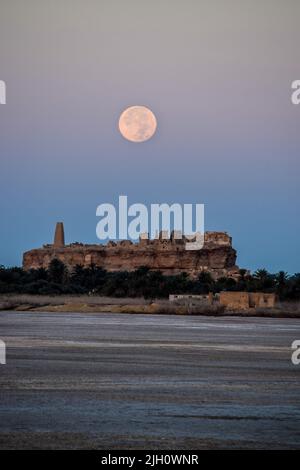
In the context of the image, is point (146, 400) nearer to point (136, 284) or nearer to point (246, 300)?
point (246, 300)

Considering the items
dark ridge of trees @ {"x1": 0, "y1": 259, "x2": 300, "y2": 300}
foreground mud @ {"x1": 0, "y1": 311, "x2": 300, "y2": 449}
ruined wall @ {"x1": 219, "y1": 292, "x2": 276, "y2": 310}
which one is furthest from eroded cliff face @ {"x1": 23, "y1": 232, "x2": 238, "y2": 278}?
foreground mud @ {"x1": 0, "y1": 311, "x2": 300, "y2": 449}

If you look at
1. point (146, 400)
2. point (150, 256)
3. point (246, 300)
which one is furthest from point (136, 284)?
point (146, 400)

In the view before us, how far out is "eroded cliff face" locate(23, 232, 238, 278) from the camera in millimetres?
190625

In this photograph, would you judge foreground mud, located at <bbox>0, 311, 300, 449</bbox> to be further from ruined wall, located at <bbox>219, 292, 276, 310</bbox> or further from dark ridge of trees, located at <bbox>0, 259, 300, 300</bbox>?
dark ridge of trees, located at <bbox>0, 259, 300, 300</bbox>

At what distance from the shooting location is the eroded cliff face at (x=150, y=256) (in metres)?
191

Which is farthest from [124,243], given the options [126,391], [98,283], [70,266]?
[126,391]

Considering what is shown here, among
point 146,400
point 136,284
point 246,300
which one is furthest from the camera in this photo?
point 136,284

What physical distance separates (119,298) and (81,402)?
96220 mm

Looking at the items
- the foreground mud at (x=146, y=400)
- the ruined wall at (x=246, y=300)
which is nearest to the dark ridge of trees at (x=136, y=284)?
the ruined wall at (x=246, y=300)

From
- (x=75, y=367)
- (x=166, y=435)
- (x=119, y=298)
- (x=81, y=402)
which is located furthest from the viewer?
(x=119, y=298)

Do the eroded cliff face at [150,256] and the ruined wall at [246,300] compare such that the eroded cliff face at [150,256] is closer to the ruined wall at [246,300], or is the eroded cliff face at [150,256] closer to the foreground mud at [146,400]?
the ruined wall at [246,300]

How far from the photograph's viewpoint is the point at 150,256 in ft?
633
